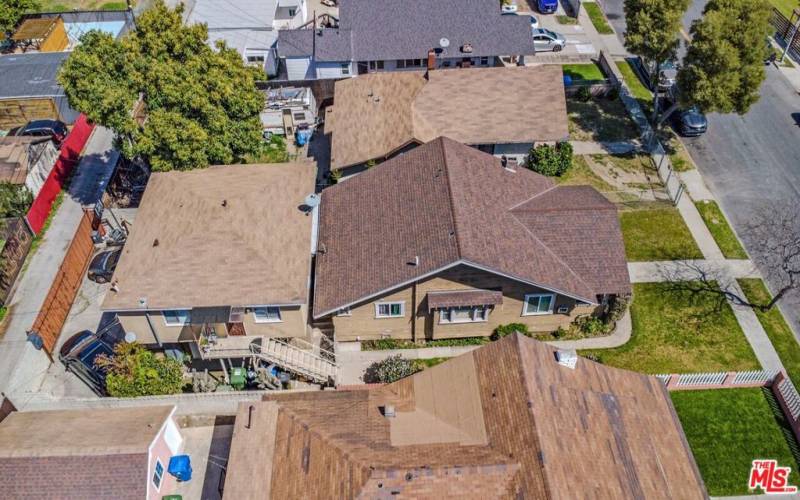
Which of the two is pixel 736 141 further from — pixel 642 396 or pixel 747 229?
pixel 642 396

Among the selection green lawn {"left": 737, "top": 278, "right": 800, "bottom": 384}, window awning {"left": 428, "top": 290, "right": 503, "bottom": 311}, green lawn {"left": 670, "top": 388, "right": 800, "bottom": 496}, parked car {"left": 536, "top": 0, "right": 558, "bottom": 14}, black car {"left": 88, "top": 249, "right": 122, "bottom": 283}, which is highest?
parked car {"left": 536, "top": 0, "right": 558, "bottom": 14}

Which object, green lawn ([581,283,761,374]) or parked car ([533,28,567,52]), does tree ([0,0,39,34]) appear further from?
green lawn ([581,283,761,374])

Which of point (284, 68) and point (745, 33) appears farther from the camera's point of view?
point (284, 68)

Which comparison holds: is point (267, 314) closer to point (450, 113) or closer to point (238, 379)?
point (238, 379)

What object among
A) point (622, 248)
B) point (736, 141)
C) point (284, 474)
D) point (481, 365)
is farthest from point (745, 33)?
point (284, 474)

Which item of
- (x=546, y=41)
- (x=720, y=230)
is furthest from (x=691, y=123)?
(x=546, y=41)

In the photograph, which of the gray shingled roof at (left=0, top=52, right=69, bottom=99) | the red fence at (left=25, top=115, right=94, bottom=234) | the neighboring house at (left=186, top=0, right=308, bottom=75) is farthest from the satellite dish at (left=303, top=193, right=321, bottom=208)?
the gray shingled roof at (left=0, top=52, right=69, bottom=99)

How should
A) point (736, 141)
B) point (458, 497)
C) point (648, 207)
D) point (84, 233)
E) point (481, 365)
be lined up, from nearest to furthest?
point (458, 497) < point (481, 365) < point (84, 233) < point (648, 207) < point (736, 141)
